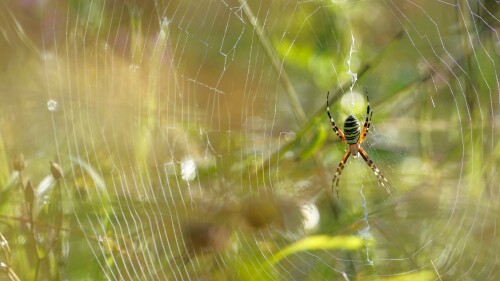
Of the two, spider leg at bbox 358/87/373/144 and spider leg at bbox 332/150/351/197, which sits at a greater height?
spider leg at bbox 358/87/373/144

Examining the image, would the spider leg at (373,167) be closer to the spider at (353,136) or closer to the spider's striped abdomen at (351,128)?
the spider at (353,136)

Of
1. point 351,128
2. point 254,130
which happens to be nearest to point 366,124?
point 351,128

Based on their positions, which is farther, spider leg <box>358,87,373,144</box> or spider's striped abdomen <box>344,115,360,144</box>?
spider's striped abdomen <box>344,115,360,144</box>

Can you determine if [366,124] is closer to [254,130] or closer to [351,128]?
[351,128]

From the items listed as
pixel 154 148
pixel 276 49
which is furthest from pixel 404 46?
pixel 154 148

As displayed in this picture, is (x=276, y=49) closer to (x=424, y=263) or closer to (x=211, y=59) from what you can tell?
(x=211, y=59)

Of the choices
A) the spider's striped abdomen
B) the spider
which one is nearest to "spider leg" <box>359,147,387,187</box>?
the spider

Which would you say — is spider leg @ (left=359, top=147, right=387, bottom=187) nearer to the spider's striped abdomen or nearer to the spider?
the spider

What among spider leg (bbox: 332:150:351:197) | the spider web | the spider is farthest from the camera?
the spider
